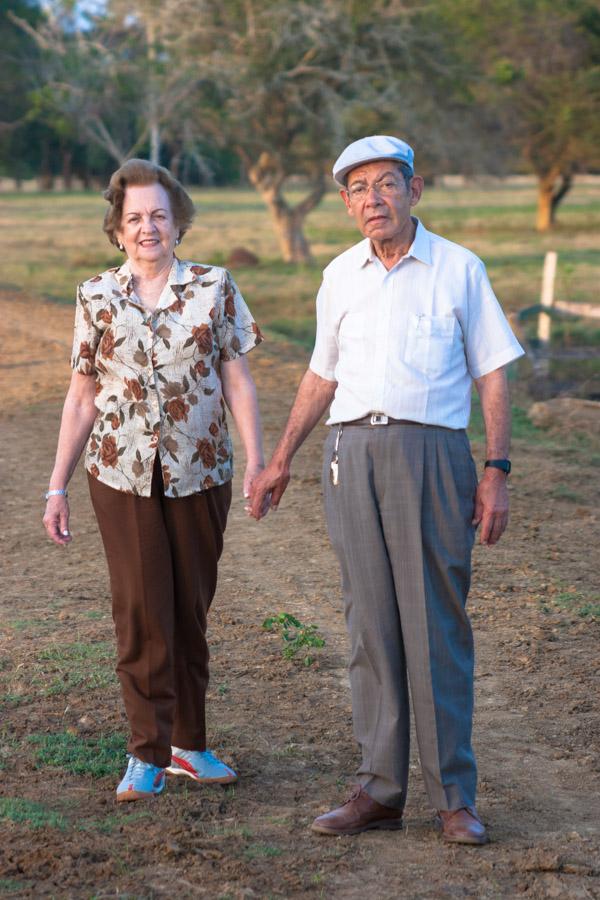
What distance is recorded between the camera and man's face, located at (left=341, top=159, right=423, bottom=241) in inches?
140

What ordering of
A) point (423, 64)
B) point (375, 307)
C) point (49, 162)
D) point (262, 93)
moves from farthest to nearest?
point (49, 162)
point (423, 64)
point (262, 93)
point (375, 307)

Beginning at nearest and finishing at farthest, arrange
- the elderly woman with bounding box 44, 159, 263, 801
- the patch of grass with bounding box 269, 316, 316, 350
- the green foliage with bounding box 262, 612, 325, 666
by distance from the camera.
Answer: the elderly woman with bounding box 44, 159, 263, 801 → the green foliage with bounding box 262, 612, 325, 666 → the patch of grass with bounding box 269, 316, 316, 350

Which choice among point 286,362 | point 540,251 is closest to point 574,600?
point 286,362

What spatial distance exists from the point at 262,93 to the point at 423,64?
11.9 ft

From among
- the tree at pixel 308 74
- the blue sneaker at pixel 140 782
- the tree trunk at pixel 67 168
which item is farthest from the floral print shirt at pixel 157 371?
the tree trunk at pixel 67 168

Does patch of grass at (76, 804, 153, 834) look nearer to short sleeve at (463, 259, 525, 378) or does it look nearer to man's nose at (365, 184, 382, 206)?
short sleeve at (463, 259, 525, 378)

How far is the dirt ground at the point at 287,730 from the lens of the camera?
3508 mm

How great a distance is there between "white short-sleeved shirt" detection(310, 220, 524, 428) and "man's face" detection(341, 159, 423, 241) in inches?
2.4

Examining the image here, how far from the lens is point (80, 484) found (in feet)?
28.8

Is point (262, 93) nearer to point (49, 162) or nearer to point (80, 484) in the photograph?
point (80, 484)

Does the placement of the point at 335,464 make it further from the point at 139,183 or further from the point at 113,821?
the point at 113,821

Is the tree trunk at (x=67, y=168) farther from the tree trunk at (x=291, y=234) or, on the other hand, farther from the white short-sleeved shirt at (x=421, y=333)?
the white short-sleeved shirt at (x=421, y=333)

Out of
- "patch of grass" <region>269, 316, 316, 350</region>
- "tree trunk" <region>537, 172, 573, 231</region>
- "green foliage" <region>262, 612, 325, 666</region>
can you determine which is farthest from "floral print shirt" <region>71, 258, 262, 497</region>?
"tree trunk" <region>537, 172, 573, 231</region>

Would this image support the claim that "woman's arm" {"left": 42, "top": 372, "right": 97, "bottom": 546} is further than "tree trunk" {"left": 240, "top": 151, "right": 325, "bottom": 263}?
No
